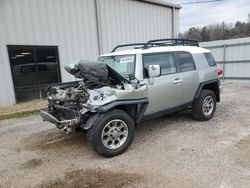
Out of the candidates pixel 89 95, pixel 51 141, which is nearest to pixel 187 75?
pixel 89 95

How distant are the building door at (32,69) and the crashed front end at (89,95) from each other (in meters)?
4.29

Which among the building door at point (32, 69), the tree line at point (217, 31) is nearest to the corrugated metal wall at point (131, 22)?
the building door at point (32, 69)

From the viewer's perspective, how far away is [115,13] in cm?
1030

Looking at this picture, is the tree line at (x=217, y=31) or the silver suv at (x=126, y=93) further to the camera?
the tree line at (x=217, y=31)

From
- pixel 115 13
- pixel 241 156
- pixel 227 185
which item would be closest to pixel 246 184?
pixel 227 185

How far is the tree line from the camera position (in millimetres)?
33438

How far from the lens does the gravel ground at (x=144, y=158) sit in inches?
122

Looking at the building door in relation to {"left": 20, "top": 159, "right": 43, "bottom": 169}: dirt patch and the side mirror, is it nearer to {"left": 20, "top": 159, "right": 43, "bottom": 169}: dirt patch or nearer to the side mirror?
{"left": 20, "top": 159, "right": 43, "bottom": 169}: dirt patch

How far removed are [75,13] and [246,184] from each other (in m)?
8.51

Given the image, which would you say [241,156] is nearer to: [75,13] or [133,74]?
[133,74]

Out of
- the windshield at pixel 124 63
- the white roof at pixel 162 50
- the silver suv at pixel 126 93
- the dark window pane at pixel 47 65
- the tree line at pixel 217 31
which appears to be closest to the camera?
the silver suv at pixel 126 93

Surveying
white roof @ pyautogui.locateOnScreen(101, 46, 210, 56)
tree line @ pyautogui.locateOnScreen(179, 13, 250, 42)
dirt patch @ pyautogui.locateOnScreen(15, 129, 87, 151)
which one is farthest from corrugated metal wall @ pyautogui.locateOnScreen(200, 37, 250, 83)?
tree line @ pyautogui.locateOnScreen(179, 13, 250, 42)

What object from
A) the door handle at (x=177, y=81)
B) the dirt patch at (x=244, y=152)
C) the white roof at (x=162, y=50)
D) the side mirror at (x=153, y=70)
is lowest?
the dirt patch at (x=244, y=152)

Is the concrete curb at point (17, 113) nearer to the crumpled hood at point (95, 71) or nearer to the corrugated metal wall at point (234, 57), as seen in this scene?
the crumpled hood at point (95, 71)
